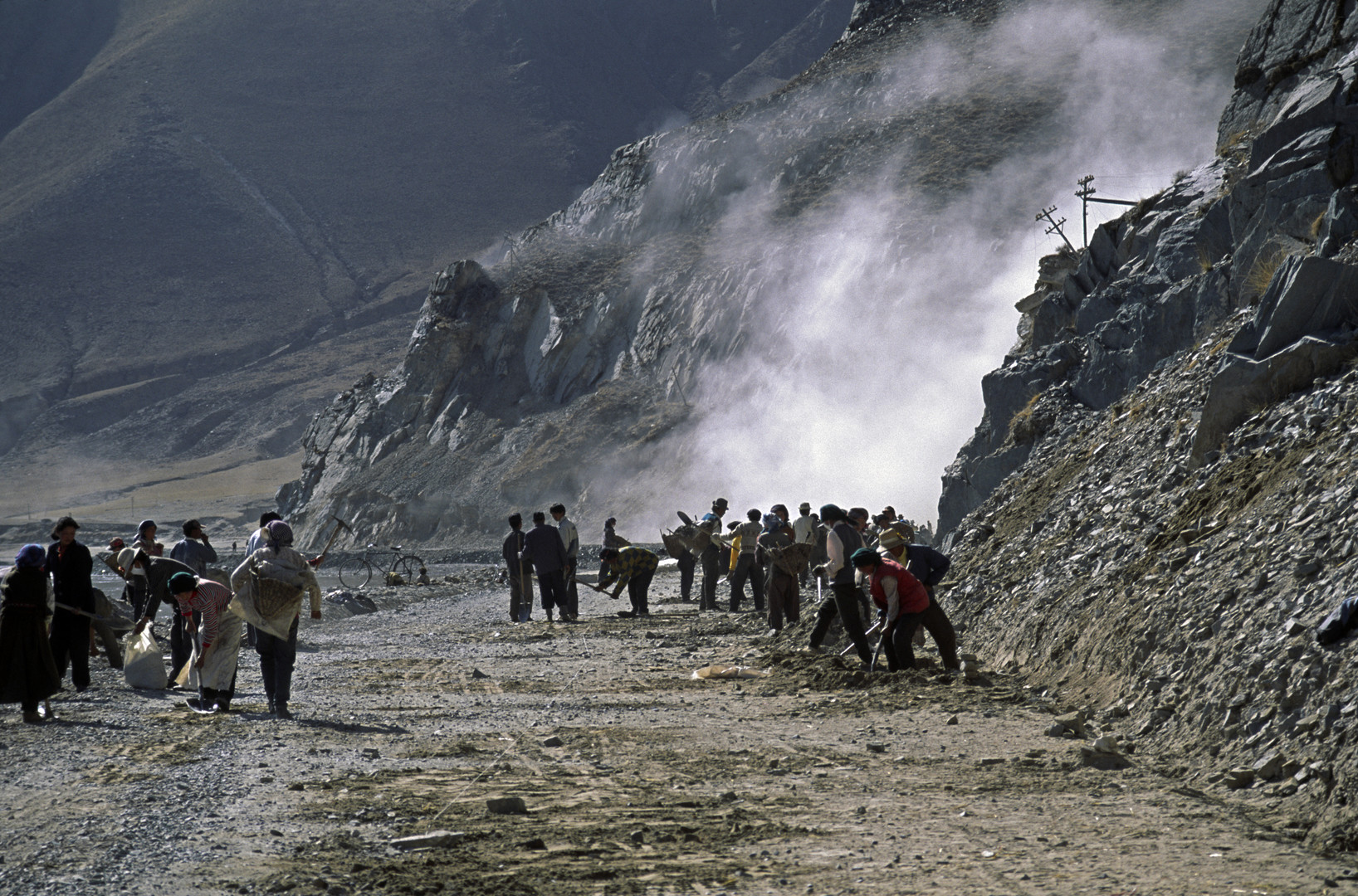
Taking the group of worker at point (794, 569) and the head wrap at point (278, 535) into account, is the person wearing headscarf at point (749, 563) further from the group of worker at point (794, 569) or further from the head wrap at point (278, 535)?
the head wrap at point (278, 535)

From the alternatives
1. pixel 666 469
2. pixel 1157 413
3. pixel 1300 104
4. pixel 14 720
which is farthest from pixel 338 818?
pixel 666 469

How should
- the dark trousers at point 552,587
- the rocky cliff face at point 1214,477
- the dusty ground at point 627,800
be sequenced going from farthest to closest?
the dark trousers at point 552,587 → the rocky cliff face at point 1214,477 → the dusty ground at point 627,800

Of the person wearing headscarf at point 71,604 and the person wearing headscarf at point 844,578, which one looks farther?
the person wearing headscarf at point 844,578

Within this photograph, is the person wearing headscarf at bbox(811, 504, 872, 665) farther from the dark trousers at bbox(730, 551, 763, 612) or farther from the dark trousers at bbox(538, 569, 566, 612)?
the dark trousers at bbox(538, 569, 566, 612)

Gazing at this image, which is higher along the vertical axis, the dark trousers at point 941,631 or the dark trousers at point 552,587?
the dark trousers at point 552,587

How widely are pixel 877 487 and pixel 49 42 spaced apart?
535 feet

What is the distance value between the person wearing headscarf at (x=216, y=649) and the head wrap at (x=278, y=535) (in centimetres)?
62

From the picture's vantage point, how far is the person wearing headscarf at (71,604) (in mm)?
10281

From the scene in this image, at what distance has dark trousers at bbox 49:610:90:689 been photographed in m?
10.3

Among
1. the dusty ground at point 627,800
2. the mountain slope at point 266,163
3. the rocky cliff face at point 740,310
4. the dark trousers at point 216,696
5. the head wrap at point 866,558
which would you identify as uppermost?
the mountain slope at point 266,163

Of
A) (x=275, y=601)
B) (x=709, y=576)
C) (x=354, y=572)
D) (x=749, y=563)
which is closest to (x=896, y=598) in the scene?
(x=275, y=601)

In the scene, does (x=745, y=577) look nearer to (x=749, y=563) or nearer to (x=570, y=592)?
(x=749, y=563)

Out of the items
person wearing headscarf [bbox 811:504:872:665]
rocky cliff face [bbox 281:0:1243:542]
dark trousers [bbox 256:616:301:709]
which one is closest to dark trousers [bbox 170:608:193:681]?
dark trousers [bbox 256:616:301:709]

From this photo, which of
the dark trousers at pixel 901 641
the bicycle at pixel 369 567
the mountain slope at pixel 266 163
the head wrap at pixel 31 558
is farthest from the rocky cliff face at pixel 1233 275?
the mountain slope at pixel 266 163
